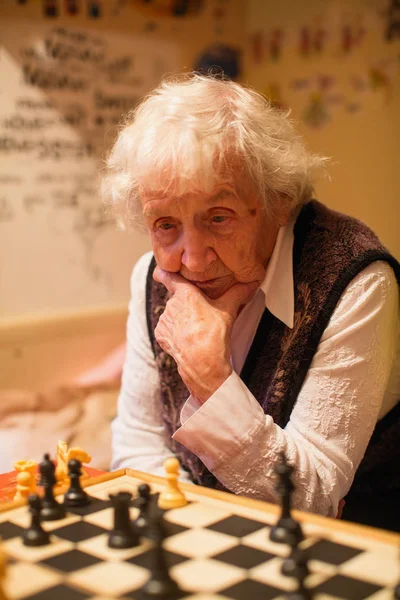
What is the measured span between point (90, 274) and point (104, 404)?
0.78m

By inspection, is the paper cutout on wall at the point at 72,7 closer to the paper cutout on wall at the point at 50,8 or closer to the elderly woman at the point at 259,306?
the paper cutout on wall at the point at 50,8

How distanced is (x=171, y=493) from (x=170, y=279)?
648 millimetres

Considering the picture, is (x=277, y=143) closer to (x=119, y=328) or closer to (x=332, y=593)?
(x=332, y=593)

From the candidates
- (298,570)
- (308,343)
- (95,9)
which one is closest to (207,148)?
(308,343)

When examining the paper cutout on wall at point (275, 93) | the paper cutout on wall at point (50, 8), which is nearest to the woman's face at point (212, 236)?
the paper cutout on wall at point (50, 8)

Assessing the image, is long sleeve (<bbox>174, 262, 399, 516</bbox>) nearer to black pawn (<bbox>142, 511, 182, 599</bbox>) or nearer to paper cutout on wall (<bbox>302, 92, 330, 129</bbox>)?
black pawn (<bbox>142, 511, 182, 599</bbox>)

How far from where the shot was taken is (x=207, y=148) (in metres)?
1.58

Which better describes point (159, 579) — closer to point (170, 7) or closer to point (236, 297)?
point (236, 297)

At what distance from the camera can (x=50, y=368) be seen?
12.5ft

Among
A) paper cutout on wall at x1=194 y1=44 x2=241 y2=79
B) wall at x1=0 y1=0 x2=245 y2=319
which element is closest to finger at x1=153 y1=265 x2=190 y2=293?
wall at x1=0 y1=0 x2=245 y2=319

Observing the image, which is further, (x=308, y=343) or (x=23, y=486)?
(x=308, y=343)

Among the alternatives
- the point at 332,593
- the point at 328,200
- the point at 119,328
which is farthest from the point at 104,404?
the point at 332,593

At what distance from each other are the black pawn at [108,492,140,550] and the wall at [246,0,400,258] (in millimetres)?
2792

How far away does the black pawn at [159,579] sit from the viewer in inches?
34.9
